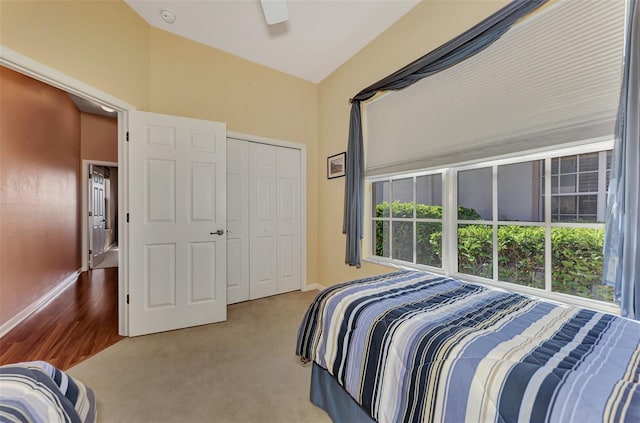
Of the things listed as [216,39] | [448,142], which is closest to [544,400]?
[448,142]

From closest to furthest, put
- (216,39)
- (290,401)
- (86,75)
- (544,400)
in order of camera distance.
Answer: (544,400), (290,401), (86,75), (216,39)

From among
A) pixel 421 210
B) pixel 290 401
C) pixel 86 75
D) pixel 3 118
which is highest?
pixel 86 75

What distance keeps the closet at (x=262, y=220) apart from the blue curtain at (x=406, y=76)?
868mm

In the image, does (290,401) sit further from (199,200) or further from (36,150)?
(36,150)

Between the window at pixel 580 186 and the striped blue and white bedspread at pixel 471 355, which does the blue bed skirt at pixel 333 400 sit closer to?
the striped blue and white bedspread at pixel 471 355

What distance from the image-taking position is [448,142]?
2.00 meters

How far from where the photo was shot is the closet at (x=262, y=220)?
309cm

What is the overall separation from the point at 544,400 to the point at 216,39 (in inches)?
141

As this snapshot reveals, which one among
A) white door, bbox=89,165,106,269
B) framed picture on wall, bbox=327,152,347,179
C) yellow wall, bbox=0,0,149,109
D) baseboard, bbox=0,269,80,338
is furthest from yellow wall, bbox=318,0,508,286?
white door, bbox=89,165,106,269

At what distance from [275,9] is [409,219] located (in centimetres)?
210

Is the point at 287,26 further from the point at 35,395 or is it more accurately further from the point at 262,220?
the point at 35,395

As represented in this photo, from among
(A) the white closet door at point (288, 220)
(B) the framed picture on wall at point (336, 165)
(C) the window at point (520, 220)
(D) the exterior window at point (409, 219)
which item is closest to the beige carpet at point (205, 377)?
(A) the white closet door at point (288, 220)

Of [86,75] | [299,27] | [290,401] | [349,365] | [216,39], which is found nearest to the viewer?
[349,365]

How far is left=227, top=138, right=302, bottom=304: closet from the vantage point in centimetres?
309
